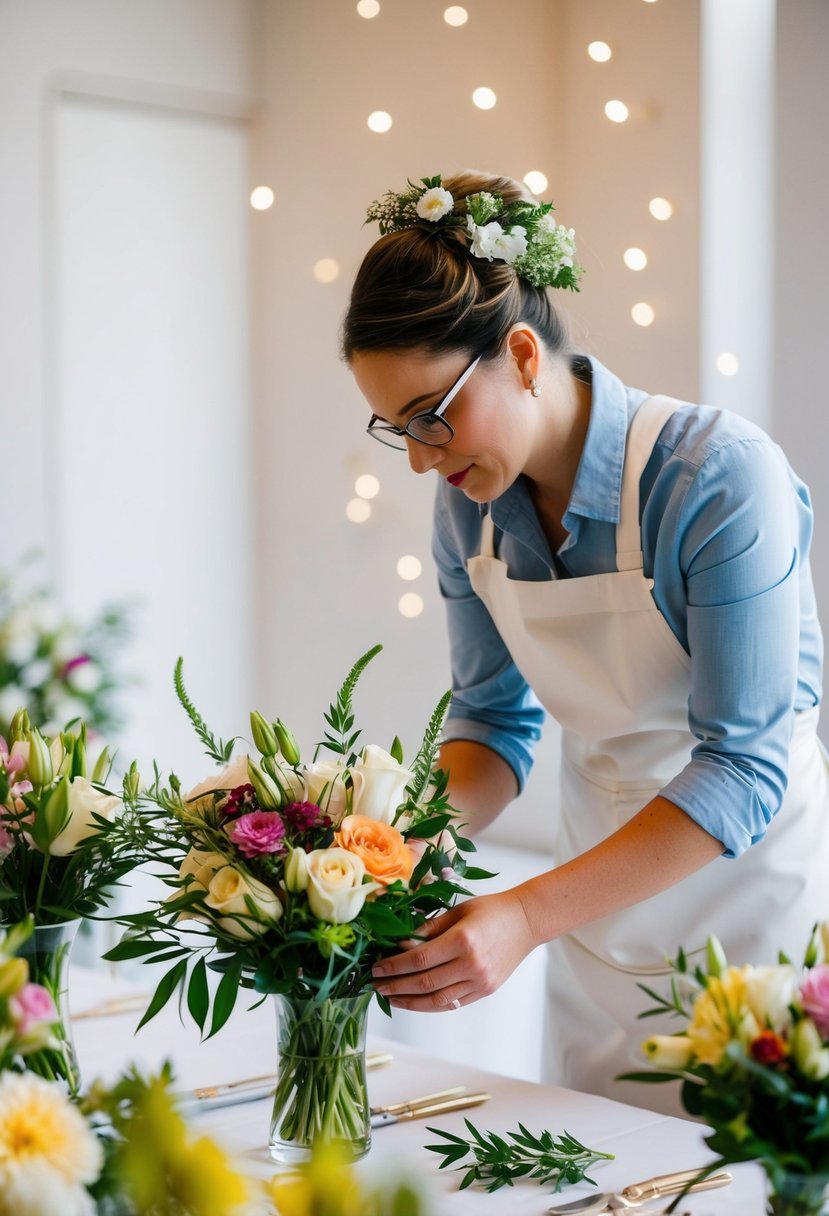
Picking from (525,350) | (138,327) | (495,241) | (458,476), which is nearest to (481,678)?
(458,476)

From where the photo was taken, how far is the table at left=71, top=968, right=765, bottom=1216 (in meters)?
1.15

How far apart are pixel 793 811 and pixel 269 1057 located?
0.67 metres

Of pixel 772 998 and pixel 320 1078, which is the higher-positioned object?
pixel 772 998

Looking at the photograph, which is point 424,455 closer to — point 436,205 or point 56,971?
point 436,205

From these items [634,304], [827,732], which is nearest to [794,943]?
[827,732]

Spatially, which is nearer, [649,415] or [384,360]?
[384,360]

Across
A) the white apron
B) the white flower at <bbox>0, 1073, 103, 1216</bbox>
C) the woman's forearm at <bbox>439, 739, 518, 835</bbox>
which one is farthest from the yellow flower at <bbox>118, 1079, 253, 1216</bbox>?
the woman's forearm at <bbox>439, 739, 518, 835</bbox>

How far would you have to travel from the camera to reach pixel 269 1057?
1.53m

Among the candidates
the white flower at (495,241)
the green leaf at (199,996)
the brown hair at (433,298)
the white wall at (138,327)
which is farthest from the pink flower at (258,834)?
the white wall at (138,327)

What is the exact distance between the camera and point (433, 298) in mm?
1435

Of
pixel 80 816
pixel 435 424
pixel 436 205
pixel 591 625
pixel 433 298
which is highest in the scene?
pixel 436 205

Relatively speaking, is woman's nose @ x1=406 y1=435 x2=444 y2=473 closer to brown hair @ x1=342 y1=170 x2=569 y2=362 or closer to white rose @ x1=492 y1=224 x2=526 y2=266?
brown hair @ x1=342 y1=170 x2=569 y2=362

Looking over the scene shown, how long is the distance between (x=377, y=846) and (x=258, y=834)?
0.10 meters

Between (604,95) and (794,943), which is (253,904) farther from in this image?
(604,95)
